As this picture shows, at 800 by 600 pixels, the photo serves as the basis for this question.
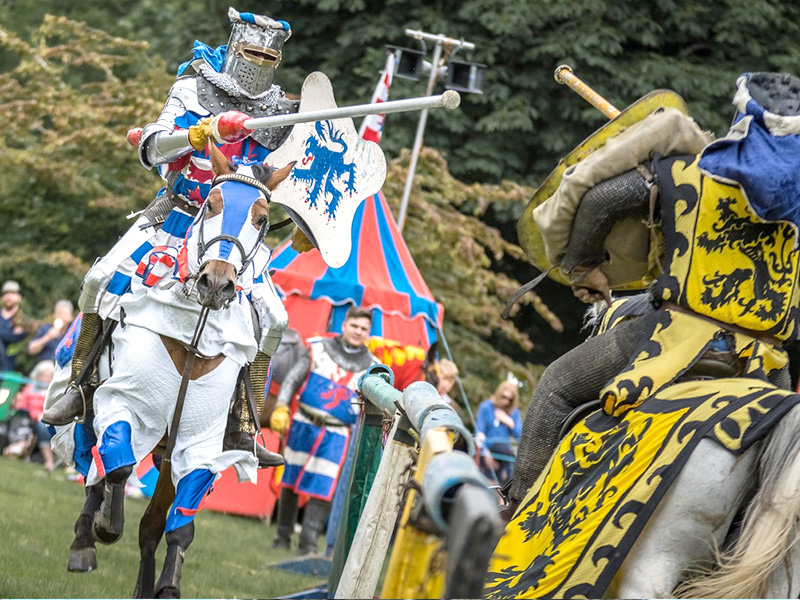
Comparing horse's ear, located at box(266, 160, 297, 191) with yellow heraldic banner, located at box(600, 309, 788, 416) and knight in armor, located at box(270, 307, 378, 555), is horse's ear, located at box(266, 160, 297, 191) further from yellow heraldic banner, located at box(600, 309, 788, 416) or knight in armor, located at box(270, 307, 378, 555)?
knight in armor, located at box(270, 307, 378, 555)

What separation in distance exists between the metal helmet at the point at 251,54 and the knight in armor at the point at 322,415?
15.0 feet

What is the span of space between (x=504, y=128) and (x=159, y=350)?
42.3 ft

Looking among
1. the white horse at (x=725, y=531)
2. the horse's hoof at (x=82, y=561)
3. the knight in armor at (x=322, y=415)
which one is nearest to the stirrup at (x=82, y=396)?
the horse's hoof at (x=82, y=561)

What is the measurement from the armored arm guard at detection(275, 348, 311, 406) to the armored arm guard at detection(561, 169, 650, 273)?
21.4 feet

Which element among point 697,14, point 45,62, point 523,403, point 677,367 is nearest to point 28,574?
point 677,367

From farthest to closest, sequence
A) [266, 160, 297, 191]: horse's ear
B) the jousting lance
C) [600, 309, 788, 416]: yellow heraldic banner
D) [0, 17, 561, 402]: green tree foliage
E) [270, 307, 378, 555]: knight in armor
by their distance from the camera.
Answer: [0, 17, 561, 402]: green tree foliage < [270, 307, 378, 555]: knight in armor < [266, 160, 297, 191]: horse's ear < the jousting lance < [600, 309, 788, 416]: yellow heraldic banner

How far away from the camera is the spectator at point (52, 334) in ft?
48.8

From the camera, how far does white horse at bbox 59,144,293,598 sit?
6.34 meters

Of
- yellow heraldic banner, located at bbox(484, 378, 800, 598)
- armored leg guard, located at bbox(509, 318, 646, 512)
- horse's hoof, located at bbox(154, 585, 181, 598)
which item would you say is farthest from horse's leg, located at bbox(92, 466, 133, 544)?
yellow heraldic banner, located at bbox(484, 378, 800, 598)

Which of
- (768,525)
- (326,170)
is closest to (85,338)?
(326,170)

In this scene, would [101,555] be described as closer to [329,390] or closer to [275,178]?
[329,390]

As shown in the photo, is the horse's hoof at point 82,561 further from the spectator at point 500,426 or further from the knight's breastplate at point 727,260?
the spectator at point 500,426

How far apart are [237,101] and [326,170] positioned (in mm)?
564

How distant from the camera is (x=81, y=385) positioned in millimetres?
6832
